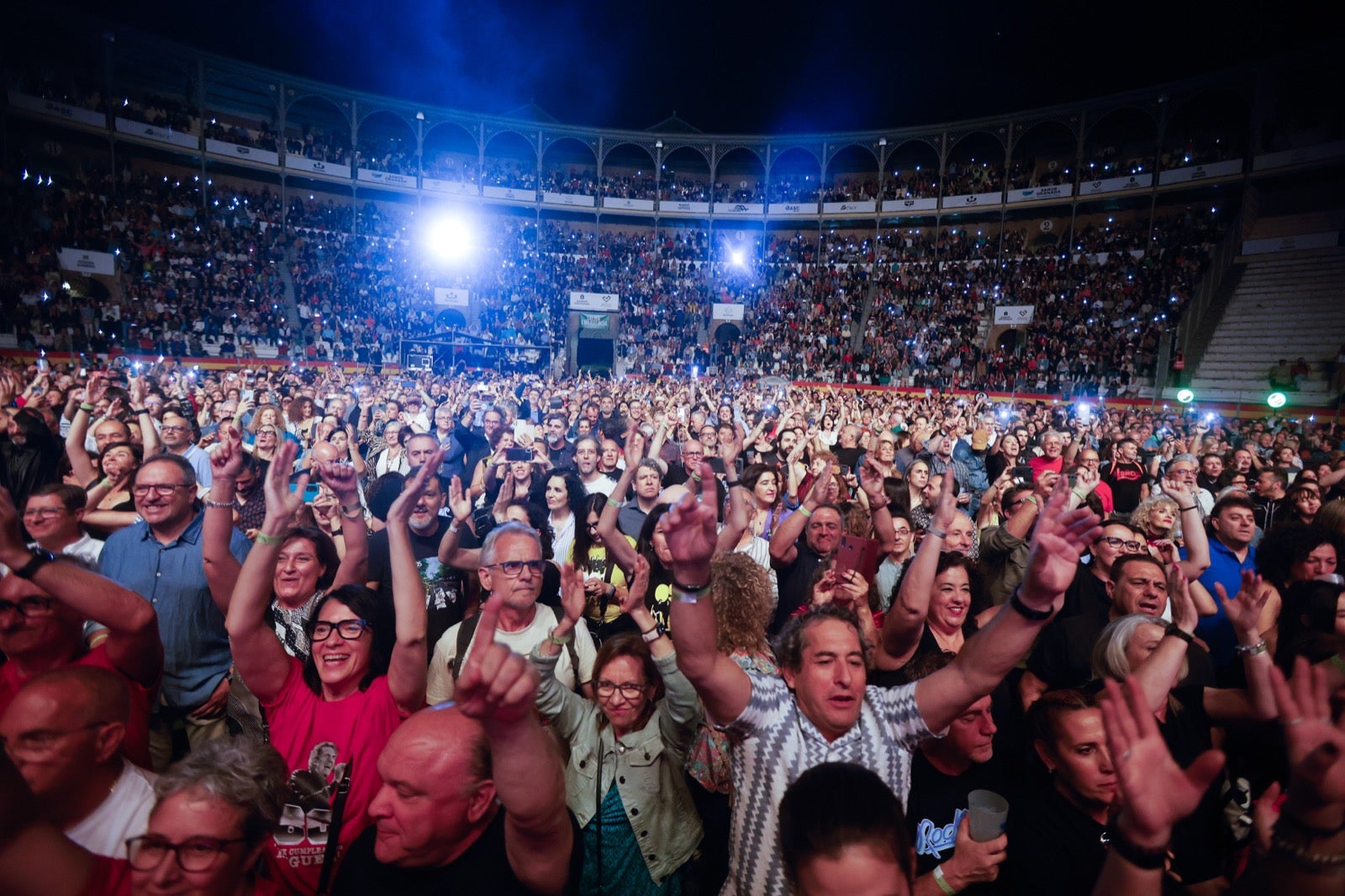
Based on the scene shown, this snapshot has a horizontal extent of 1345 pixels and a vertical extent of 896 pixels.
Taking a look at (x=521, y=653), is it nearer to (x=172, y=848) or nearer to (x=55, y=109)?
(x=172, y=848)

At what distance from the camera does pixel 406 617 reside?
2.46 meters

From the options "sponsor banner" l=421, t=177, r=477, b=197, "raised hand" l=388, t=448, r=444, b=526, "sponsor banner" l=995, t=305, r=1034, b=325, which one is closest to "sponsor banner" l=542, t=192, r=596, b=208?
"sponsor banner" l=421, t=177, r=477, b=197

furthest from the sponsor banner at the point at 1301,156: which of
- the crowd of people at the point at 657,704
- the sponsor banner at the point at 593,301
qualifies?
the crowd of people at the point at 657,704

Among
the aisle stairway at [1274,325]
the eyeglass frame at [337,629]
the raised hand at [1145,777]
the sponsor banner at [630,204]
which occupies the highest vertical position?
the sponsor banner at [630,204]

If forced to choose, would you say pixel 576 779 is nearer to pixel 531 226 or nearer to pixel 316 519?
pixel 316 519

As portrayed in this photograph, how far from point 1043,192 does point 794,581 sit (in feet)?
111

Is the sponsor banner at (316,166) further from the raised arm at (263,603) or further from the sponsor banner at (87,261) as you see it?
the raised arm at (263,603)

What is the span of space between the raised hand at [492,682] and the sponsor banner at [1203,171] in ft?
114

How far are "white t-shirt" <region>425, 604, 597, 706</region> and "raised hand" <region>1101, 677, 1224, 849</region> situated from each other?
2109 mm

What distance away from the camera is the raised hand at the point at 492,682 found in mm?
1475

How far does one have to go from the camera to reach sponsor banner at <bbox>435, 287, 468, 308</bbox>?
32219mm

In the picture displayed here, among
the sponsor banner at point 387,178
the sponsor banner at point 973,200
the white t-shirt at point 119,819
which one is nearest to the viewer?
the white t-shirt at point 119,819

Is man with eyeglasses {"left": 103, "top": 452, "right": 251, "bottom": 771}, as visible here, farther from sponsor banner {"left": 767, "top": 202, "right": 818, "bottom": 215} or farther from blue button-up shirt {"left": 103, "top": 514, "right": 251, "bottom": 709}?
sponsor banner {"left": 767, "top": 202, "right": 818, "bottom": 215}

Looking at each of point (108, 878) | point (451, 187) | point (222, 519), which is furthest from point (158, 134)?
point (108, 878)
